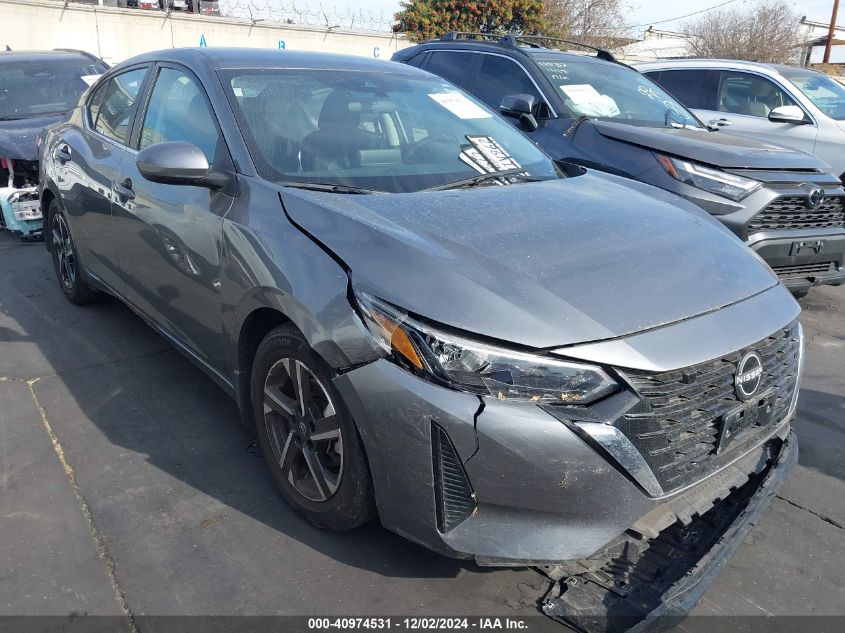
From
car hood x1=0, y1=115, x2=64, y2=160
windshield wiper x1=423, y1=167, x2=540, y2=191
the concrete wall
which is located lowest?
car hood x1=0, y1=115, x2=64, y2=160

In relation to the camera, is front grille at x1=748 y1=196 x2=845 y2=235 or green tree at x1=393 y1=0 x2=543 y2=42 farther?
green tree at x1=393 y1=0 x2=543 y2=42

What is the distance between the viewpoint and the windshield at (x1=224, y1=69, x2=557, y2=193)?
297 centimetres

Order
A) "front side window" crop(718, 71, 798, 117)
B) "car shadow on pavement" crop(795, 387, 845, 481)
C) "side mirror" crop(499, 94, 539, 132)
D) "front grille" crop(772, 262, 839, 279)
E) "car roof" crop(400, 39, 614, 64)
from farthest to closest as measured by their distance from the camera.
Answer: "front side window" crop(718, 71, 798, 117)
"car roof" crop(400, 39, 614, 64)
"side mirror" crop(499, 94, 539, 132)
"front grille" crop(772, 262, 839, 279)
"car shadow on pavement" crop(795, 387, 845, 481)

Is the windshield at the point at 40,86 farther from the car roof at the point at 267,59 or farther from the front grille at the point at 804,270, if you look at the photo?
the front grille at the point at 804,270

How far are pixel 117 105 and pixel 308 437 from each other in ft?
8.77

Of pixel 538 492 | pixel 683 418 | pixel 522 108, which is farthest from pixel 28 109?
pixel 683 418

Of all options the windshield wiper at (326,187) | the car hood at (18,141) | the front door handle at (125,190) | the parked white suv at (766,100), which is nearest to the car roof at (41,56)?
the car hood at (18,141)

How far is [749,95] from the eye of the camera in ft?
26.3

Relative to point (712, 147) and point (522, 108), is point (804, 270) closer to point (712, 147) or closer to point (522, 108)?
point (712, 147)

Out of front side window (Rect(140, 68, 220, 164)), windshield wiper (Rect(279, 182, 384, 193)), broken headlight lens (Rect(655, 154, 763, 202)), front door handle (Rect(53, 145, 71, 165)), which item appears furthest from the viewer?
broken headlight lens (Rect(655, 154, 763, 202))

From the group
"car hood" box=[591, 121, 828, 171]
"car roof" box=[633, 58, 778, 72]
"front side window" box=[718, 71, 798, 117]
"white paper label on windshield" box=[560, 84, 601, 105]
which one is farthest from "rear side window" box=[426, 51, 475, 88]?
"front side window" box=[718, 71, 798, 117]

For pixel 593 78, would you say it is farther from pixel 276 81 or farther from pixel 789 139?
pixel 276 81

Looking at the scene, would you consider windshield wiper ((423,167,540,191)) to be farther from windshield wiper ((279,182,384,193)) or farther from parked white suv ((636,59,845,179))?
parked white suv ((636,59,845,179))

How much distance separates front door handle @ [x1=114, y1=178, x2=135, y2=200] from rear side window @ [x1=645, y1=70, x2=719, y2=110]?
6.42m
